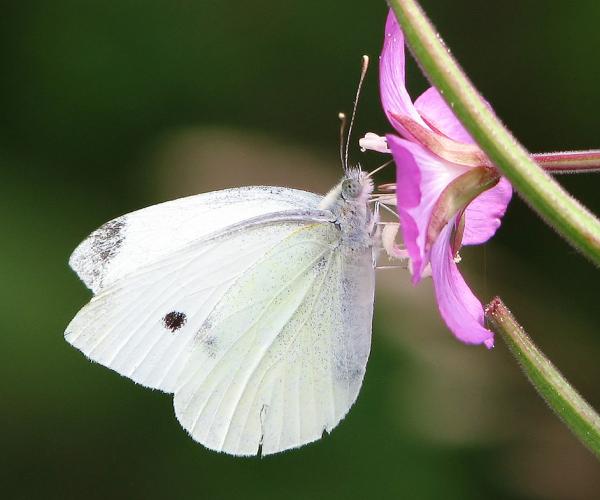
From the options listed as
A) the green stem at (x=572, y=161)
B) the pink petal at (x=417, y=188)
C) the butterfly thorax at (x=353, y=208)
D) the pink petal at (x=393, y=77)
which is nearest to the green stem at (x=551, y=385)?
the pink petal at (x=417, y=188)

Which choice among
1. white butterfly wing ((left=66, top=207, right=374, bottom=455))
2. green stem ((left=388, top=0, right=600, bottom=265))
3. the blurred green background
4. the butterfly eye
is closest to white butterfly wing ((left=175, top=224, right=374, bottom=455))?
white butterfly wing ((left=66, top=207, right=374, bottom=455))

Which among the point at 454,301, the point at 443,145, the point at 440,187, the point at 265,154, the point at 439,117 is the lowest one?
the point at 454,301

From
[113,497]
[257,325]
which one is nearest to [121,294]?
[257,325]

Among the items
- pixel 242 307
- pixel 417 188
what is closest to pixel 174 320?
pixel 242 307

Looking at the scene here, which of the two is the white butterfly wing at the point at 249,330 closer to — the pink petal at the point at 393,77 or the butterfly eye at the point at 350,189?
the butterfly eye at the point at 350,189

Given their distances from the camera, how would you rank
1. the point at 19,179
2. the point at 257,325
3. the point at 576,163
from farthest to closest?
the point at 19,179
the point at 257,325
the point at 576,163

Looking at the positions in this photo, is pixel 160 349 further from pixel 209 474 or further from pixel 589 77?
pixel 589 77

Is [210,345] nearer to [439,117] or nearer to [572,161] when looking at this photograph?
[439,117]
